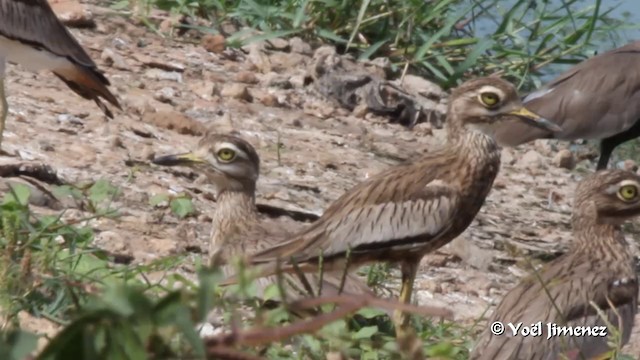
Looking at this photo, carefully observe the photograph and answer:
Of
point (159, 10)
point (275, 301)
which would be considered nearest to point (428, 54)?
point (159, 10)

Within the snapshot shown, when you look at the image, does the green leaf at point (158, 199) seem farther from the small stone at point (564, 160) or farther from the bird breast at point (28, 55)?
the small stone at point (564, 160)

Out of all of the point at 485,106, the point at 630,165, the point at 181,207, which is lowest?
the point at 630,165

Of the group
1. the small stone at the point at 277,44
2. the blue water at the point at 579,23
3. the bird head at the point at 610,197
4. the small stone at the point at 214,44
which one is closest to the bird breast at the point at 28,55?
the small stone at the point at 214,44

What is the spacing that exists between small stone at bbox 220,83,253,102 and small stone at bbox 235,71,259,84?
0.76ft

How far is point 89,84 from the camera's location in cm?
757

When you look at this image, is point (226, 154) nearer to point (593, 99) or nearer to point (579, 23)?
Result: point (593, 99)

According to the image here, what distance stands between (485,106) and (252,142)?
6.18 feet

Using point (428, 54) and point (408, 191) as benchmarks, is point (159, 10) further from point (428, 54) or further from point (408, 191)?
point (408, 191)

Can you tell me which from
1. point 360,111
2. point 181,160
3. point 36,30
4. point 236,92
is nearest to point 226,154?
point 181,160

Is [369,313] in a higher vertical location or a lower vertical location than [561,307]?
lower

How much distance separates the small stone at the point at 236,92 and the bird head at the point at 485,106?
2.35 m

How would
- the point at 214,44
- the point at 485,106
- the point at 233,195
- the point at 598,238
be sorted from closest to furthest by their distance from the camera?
the point at 598,238 < the point at 233,195 < the point at 485,106 < the point at 214,44

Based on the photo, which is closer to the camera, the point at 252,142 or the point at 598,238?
the point at 598,238

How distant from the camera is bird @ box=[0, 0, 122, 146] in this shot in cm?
760
